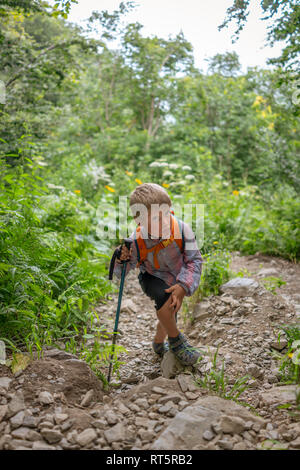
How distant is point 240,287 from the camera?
3.80 metres

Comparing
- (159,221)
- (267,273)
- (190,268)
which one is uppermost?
Result: (159,221)

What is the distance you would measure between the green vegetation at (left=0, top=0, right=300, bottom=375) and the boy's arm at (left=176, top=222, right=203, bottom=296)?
0.70m

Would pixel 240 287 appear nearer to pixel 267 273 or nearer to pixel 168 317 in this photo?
pixel 267 273

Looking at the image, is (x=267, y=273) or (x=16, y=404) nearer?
(x=16, y=404)

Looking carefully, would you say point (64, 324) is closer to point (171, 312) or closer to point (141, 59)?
point (171, 312)

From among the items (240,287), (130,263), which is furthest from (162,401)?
(240,287)

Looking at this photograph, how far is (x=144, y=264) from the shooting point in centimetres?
272

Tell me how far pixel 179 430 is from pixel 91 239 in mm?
3311

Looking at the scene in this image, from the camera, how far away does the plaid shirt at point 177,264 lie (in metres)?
2.54

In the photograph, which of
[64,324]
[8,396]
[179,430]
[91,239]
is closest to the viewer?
[179,430]

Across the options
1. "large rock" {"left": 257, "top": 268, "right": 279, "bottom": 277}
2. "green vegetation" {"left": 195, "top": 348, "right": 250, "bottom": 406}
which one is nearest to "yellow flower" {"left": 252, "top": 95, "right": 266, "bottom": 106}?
"large rock" {"left": 257, "top": 268, "right": 279, "bottom": 277}

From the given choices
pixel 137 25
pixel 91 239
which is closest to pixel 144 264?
pixel 91 239

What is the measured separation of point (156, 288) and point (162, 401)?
789 millimetres

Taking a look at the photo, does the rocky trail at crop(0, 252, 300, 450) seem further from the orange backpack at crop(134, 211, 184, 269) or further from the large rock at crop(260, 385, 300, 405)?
the orange backpack at crop(134, 211, 184, 269)
